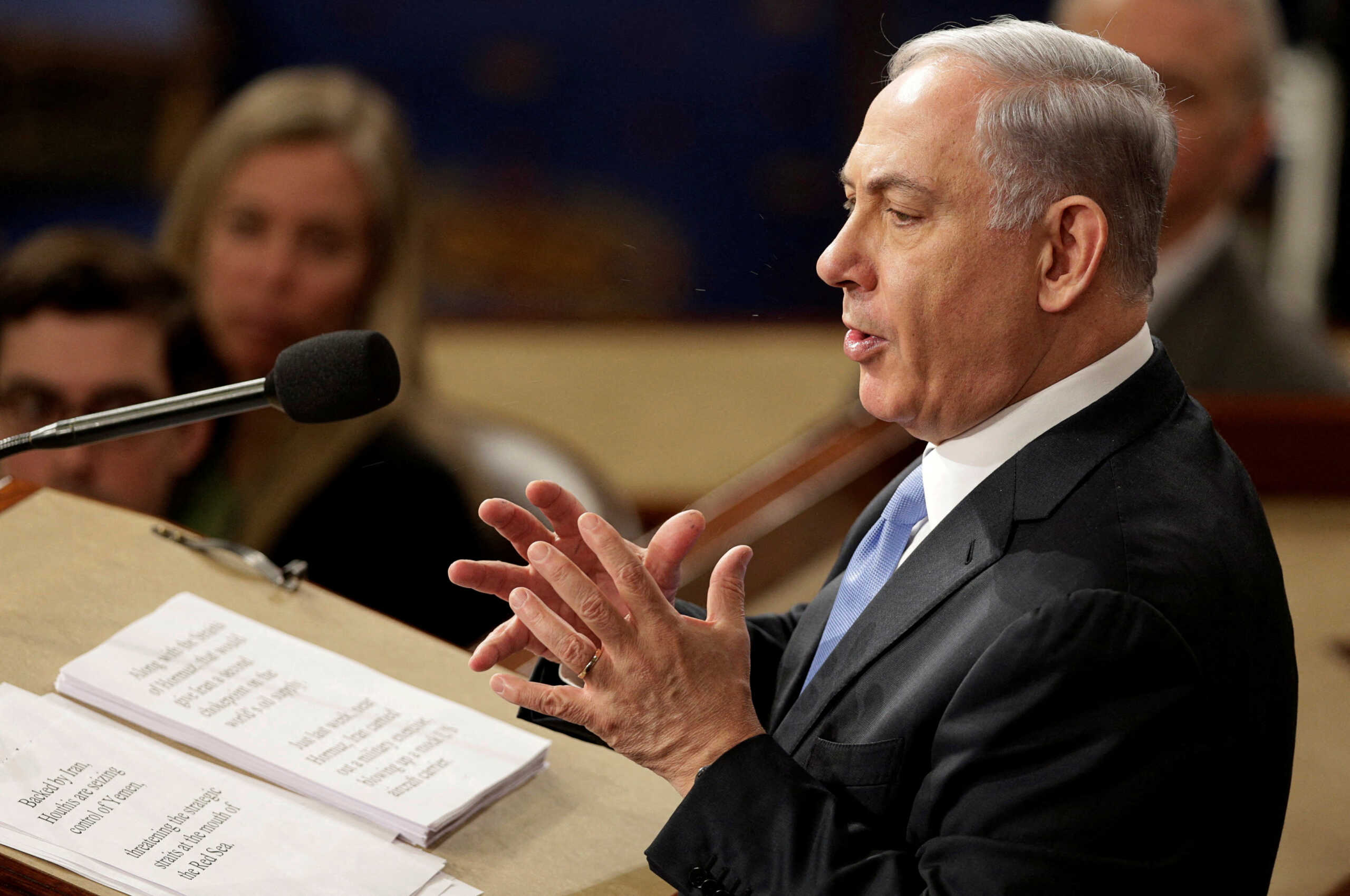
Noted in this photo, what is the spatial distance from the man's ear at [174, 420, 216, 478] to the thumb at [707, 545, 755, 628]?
171cm

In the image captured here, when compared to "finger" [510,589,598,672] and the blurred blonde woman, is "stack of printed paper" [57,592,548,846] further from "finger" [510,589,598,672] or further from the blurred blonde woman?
the blurred blonde woman

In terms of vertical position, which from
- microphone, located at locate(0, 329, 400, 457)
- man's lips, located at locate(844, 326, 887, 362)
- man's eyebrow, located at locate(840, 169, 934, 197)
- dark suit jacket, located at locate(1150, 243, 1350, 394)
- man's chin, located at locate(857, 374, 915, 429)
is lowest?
dark suit jacket, located at locate(1150, 243, 1350, 394)

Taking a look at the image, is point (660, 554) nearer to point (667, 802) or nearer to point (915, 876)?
point (667, 802)

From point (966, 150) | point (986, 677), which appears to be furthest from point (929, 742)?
point (966, 150)

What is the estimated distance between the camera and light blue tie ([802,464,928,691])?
1354mm

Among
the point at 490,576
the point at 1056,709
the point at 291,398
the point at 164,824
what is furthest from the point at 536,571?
the point at 1056,709

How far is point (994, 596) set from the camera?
1.17 m

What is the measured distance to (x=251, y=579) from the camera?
1.48m

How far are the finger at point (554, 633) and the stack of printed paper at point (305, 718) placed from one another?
184 millimetres

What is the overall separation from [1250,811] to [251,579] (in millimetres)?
954

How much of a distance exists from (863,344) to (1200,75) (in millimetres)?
1979

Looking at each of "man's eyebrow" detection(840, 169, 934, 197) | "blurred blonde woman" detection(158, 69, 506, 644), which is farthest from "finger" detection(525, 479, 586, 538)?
"blurred blonde woman" detection(158, 69, 506, 644)

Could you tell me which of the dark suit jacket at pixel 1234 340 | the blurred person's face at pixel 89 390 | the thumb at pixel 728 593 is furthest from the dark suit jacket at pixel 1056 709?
the dark suit jacket at pixel 1234 340

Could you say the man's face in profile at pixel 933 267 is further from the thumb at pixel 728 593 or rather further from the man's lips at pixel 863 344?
the thumb at pixel 728 593
